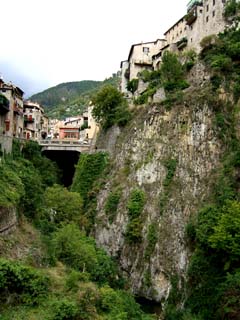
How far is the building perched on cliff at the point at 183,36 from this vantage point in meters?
60.1

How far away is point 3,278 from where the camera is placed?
26062 millimetres

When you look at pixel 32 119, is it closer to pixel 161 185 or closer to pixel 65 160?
pixel 65 160

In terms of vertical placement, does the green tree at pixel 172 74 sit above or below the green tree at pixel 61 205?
above

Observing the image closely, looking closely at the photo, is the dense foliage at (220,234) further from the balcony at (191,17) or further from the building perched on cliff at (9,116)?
the building perched on cliff at (9,116)

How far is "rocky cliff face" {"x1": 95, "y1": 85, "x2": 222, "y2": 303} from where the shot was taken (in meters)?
43.8

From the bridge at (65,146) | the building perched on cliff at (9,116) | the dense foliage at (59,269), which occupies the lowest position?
the dense foliage at (59,269)

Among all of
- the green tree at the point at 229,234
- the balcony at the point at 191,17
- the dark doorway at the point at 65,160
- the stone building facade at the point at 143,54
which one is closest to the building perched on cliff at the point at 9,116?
the dark doorway at the point at 65,160

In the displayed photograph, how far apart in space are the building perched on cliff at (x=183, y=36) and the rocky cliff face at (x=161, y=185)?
14721mm

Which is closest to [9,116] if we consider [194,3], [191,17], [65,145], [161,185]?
[65,145]

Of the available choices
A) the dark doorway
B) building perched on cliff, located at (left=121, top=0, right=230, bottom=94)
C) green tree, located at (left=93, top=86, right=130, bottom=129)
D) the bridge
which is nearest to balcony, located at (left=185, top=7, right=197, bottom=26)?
building perched on cliff, located at (left=121, top=0, right=230, bottom=94)

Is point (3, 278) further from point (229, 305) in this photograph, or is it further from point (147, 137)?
point (147, 137)

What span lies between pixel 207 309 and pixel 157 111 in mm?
24325

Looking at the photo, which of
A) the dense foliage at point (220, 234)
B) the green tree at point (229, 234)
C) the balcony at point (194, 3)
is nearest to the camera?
the dense foliage at point (220, 234)

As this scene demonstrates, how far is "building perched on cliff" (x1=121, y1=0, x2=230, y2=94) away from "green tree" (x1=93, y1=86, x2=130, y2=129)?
12.3 metres
